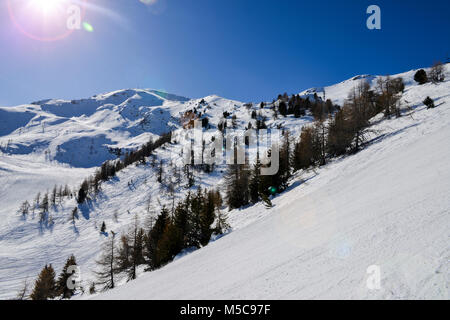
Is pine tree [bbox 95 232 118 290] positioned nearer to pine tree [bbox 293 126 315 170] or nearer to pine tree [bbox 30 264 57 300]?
pine tree [bbox 30 264 57 300]

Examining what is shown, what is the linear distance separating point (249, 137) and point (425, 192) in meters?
99.9

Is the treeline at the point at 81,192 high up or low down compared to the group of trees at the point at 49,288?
up

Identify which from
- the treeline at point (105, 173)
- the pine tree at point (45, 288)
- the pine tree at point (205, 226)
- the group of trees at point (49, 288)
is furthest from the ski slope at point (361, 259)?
the treeline at point (105, 173)

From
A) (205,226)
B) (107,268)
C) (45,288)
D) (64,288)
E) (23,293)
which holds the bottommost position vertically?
(64,288)

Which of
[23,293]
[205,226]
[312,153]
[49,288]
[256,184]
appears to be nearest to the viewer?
[205,226]

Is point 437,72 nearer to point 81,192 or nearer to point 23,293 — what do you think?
point 23,293

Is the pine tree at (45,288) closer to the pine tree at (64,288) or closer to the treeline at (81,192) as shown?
the pine tree at (64,288)

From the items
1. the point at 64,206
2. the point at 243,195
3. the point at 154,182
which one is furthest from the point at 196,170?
the point at 243,195

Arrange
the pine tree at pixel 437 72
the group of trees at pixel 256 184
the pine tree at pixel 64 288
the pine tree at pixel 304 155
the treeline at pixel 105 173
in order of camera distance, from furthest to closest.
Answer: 1. the treeline at pixel 105 173
2. the pine tree at pixel 437 72
3. the pine tree at pixel 304 155
4. the pine tree at pixel 64 288
5. the group of trees at pixel 256 184

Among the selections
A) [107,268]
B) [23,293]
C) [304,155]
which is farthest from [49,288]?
[304,155]

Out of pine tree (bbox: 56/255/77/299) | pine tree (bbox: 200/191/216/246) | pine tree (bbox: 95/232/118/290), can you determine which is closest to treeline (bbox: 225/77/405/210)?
pine tree (bbox: 200/191/216/246)

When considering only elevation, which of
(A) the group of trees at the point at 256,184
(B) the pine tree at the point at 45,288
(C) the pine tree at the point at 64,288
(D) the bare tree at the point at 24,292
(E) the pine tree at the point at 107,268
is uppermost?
(A) the group of trees at the point at 256,184
